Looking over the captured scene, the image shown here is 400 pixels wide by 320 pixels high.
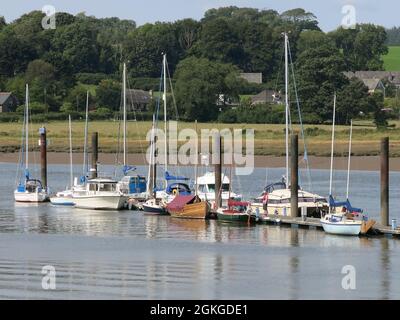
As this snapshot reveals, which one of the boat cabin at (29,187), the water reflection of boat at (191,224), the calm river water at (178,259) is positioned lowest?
the calm river water at (178,259)

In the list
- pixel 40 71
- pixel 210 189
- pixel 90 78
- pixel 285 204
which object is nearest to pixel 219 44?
pixel 90 78

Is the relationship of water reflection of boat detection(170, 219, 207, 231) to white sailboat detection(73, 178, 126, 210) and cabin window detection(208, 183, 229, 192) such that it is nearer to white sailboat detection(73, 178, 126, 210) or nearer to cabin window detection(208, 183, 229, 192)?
cabin window detection(208, 183, 229, 192)

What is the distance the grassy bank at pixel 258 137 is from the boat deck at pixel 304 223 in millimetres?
44666

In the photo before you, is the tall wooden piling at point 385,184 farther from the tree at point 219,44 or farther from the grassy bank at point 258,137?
the tree at point 219,44

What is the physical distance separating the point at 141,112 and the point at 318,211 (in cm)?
8090

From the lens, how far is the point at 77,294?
4322 cm

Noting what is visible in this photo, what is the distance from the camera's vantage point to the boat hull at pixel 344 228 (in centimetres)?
5691

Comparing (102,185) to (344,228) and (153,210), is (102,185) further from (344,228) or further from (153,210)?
(344,228)

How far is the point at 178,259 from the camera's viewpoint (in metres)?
51.6

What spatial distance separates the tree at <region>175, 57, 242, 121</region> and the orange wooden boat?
67720 mm

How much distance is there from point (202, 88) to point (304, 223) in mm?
84666

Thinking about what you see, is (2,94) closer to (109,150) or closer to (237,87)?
(237,87)

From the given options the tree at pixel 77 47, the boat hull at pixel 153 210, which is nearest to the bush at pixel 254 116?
the tree at pixel 77 47

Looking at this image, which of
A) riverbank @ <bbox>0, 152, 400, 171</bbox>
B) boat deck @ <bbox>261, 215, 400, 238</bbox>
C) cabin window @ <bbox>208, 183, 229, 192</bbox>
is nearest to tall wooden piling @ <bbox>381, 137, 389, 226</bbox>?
boat deck @ <bbox>261, 215, 400, 238</bbox>
